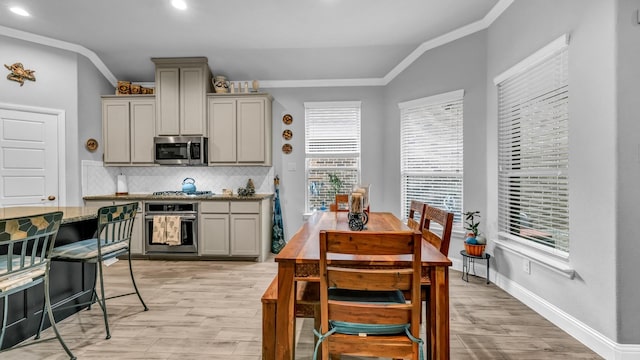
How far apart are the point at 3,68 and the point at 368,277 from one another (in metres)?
5.17

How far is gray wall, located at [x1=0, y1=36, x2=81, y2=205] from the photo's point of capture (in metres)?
3.79

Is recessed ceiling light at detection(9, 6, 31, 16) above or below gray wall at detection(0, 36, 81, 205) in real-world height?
above

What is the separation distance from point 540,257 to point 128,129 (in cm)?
545

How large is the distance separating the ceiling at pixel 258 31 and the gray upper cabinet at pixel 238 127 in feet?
1.80

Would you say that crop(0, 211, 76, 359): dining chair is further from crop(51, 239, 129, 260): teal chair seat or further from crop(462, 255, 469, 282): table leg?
crop(462, 255, 469, 282): table leg

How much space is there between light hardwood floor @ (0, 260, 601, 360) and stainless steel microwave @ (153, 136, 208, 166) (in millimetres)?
1773

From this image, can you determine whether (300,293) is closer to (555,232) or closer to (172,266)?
(555,232)

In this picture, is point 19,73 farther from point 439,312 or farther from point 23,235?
point 439,312

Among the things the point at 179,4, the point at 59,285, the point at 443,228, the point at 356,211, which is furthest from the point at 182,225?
the point at 443,228

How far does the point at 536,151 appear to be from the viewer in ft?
9.02

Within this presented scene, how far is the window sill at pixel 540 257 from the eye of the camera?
2307 millimetres

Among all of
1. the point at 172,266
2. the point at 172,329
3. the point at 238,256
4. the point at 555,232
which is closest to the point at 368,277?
the point at 172,329

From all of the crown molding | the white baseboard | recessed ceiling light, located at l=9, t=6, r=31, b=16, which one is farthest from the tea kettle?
the white baseboard

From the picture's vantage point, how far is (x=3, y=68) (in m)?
3.73
